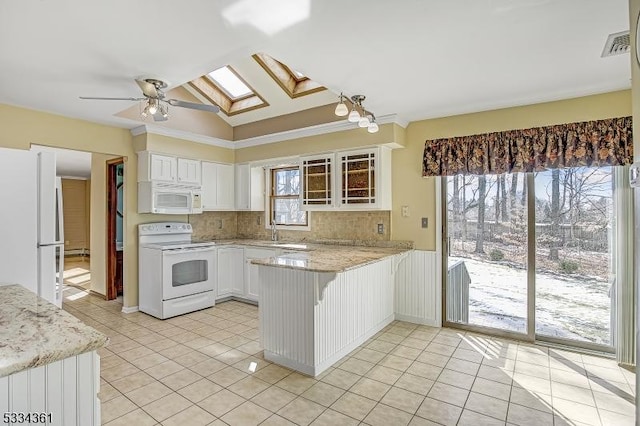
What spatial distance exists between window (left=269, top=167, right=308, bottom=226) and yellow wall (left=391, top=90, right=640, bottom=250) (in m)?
1.61

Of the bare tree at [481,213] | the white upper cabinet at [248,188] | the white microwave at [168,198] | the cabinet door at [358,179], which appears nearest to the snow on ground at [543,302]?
the bare tree at [481,213]

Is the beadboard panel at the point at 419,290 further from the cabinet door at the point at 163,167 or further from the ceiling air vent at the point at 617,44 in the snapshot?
the cabinet door at the point at 163,167

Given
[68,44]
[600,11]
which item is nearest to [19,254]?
[68,44]

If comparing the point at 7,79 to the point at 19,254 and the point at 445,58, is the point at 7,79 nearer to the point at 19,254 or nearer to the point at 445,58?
the point at 19,254

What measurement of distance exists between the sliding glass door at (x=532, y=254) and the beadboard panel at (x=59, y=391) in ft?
11.8

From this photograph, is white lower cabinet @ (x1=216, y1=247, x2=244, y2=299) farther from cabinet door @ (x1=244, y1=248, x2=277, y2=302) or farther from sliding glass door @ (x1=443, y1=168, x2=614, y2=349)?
sliding glass door @ (x1=443, y1=168, x2=614, y2=349)

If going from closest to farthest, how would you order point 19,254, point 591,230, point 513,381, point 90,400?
point 90,400
point 19,254
point 513,381
point 591,230

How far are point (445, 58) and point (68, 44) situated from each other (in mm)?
2652

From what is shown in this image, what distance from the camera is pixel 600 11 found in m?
1.93

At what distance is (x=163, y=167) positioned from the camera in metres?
4.47

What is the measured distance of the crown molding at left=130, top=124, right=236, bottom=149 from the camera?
433 centimetres

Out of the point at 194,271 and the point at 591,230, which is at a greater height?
the point at 591,230

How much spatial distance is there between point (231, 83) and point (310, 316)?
350 centimetres

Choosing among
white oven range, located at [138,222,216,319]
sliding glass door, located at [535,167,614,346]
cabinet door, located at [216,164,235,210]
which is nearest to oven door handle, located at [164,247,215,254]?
white oven range, located at [138,222,216,319]
